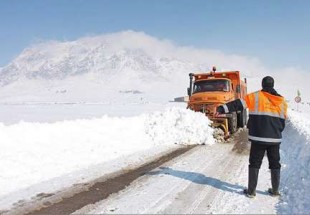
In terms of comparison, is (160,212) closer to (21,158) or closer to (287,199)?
(287,199)

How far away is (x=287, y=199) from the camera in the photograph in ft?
22.0

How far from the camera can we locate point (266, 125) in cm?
691

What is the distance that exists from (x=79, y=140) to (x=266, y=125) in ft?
22.5

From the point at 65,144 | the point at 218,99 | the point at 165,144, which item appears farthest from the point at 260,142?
the point at 218,99

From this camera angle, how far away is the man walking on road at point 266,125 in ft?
22.7

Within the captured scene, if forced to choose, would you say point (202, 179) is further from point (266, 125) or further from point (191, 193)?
point (266, 125)

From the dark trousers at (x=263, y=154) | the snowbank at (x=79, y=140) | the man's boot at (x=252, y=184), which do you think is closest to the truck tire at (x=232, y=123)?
the snowbank at (x=79, y=140)

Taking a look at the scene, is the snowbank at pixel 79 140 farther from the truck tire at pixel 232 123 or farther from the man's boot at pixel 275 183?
the man's boot at pixel 275 183

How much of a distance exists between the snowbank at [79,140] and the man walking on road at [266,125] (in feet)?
14.4

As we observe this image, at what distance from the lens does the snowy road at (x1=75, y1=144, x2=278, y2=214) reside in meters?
6.26

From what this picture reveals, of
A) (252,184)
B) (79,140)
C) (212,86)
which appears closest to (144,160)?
(79,140)

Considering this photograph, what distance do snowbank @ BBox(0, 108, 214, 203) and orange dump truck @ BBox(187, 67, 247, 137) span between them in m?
0.73

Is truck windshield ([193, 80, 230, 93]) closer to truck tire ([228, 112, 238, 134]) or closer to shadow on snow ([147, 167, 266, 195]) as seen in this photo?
truck tire ([228, 112, 238, 134])

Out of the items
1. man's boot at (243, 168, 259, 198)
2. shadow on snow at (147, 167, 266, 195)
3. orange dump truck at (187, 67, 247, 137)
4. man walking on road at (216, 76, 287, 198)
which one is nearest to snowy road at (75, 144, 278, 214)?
shadow on snow at (147, 167, 266, 195)
